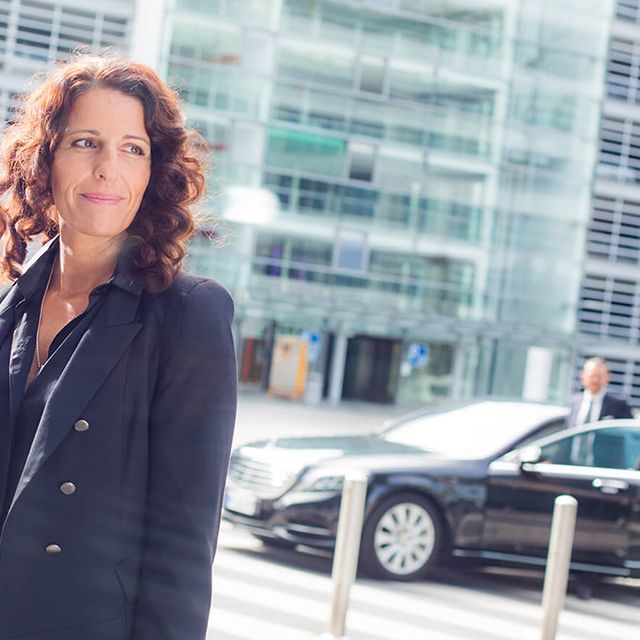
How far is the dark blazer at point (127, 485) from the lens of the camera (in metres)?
2.02

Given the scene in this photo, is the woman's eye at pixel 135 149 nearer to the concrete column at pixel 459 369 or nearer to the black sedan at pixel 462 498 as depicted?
the black sedan at pixel 462 498

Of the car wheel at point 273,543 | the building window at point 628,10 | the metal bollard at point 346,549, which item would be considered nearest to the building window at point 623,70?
the building window at point 628,10

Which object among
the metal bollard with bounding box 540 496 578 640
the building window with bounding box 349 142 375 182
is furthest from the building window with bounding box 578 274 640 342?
the metal bollard with bounding box 540 496 578 640

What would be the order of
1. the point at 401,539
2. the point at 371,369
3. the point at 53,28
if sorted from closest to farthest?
the point at 401,539, the point at 53,28, the point at 371,369

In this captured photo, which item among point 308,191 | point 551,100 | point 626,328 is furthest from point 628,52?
point 308,191

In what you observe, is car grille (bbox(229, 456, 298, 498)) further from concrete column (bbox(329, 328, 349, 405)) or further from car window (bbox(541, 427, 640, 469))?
concrete column (bbox(329, 328, 349, 405))

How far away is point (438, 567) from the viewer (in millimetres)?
9859

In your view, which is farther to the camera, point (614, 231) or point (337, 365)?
point (614, 231)

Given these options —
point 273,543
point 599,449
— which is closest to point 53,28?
point 273,543

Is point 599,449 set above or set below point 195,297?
below

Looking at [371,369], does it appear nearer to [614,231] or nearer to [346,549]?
[614,231]

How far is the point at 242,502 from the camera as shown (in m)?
9.44

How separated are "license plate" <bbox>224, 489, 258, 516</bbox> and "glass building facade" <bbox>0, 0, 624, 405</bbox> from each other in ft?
91.3

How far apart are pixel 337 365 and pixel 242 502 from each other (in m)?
32.1
